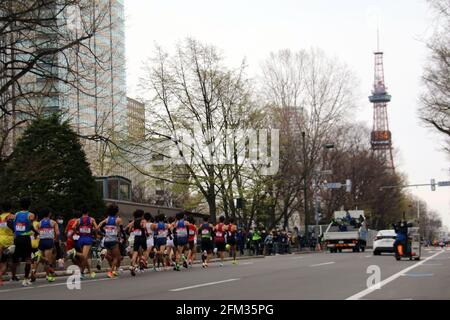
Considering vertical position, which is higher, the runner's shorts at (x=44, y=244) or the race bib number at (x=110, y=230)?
the race bib number at (x=110, y=230)

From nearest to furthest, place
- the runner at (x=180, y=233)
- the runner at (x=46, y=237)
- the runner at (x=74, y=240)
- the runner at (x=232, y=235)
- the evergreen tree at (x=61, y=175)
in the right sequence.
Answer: the runner at (x=46, y=237) < the runner at (x=74, y=240) < the runner at (x=180, y=233) < the runner at (x=232, y=235) < the evergreen tree at (x=61, y=175)

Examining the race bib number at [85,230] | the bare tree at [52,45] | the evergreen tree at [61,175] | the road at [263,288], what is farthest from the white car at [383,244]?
the race bib number at [85,230]

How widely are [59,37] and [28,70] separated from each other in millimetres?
1643

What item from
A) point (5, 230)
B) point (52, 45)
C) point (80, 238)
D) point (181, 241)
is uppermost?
point (52, 45)

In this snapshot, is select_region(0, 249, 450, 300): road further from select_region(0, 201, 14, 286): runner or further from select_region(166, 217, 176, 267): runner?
select_region(166, 217, 176, 267): runner

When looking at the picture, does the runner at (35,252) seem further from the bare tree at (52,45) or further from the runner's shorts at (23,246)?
the bare tree at (52,45)

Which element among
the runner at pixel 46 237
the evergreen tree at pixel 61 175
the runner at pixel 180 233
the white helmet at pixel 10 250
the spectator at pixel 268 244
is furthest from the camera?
the spectator at pixel 268 244

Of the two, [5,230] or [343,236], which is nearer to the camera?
→ [5,230]

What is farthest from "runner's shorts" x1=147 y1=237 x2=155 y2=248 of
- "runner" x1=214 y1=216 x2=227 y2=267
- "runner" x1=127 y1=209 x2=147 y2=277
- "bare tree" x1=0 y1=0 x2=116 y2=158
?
"runner" x1=214 y1=216 x2=227 y2=267

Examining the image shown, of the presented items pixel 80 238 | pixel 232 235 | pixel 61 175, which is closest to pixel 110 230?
pixel 80 238

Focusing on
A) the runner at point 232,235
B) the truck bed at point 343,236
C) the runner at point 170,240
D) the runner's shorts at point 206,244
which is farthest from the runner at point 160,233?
the truck bed at point 343,236

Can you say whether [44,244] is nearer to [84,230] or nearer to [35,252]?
[35,252]

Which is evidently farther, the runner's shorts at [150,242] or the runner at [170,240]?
the runner at [170,240]

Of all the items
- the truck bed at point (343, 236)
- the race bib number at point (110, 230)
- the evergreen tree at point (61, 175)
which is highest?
the evergreen tree at point (61, 175)
